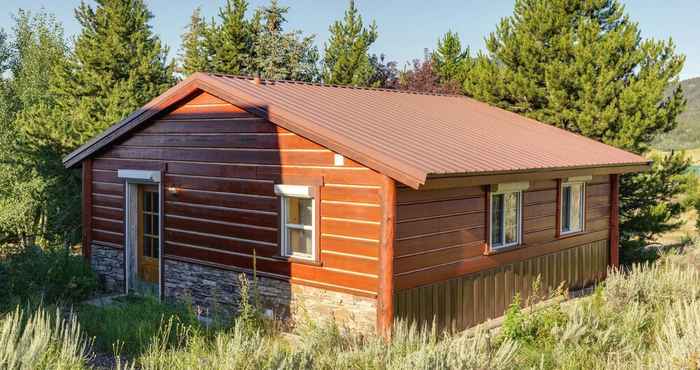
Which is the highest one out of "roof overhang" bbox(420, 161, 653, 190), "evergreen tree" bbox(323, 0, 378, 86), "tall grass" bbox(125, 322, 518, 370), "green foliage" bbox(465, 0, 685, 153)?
"evergreen tree" bbox(323, 0, 378, 86)

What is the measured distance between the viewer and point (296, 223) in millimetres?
10438

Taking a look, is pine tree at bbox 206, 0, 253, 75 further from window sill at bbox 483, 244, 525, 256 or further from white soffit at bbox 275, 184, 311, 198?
window sill at bbox 483, 244, 525, 256

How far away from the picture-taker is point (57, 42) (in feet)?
100

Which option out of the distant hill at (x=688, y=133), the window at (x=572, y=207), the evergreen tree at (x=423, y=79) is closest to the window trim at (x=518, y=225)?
the window at (x=572, y=207)

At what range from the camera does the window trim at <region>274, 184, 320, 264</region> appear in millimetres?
10031

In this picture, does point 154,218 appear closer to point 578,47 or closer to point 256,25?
point 578,47

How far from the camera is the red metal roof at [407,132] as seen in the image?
930 cm

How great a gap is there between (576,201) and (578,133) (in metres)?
4.23

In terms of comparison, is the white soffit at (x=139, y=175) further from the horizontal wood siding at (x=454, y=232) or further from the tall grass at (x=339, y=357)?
the tall grass at (x=339, y=357)

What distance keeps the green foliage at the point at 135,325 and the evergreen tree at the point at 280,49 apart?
21.3m

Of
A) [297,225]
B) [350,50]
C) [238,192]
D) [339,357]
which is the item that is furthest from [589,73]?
[339,357]

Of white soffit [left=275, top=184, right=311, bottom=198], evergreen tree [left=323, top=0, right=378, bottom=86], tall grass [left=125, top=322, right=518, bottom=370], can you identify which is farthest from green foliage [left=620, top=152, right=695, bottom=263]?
evergreen tree [left=323, top=0, right=378, bottom=86]

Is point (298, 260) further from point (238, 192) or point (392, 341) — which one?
point (392, 341)

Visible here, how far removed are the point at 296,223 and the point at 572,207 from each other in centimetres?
614
